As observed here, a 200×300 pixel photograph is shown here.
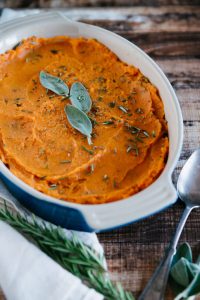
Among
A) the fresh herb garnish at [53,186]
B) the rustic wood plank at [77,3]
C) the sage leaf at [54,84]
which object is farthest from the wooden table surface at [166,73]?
the sage leaf at [54,84]

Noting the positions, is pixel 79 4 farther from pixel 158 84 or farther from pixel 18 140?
pixel 18 140

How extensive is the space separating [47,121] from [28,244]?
0.52 metres

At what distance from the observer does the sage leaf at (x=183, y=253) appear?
75.1 inches

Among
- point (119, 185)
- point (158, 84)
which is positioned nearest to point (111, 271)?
point (119, 185)

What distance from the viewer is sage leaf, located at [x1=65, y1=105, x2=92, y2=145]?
2061 millimetres

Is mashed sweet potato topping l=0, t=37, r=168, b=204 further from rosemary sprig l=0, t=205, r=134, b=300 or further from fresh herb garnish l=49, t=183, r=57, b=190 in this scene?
rosemary sprig l=0, t=205, r=134, b=300

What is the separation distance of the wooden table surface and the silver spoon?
5 centimetres

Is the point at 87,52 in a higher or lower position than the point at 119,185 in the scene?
higher

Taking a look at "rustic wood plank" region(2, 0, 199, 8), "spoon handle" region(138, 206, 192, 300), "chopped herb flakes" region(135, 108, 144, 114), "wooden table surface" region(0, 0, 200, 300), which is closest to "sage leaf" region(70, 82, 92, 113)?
"chopped herb flakes" region(135, 108, 144, 114)

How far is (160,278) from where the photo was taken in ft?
5.99

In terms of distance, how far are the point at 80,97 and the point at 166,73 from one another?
24.7 inches

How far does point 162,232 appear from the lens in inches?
79.4

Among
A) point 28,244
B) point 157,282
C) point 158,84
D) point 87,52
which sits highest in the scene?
point 87,52

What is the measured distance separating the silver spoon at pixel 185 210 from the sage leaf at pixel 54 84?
1.98 feet
